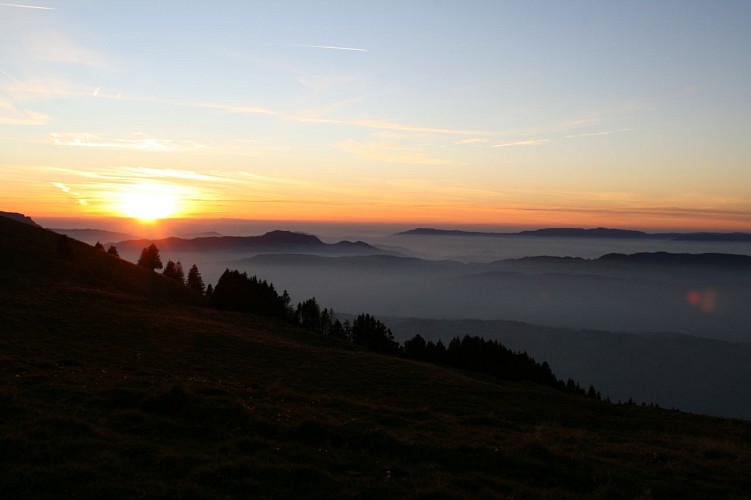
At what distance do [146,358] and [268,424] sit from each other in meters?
17.2

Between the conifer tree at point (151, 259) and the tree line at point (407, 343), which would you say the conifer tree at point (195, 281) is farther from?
the tree line at point (407, 343)

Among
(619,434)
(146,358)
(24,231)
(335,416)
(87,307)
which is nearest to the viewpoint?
(335,416)

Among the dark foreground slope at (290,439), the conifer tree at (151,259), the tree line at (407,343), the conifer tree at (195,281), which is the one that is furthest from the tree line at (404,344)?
the dark foreground slope at (290,439)

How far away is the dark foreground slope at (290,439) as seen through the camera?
1081 cm

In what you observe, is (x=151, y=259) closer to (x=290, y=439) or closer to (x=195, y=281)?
(x=195, y=281)

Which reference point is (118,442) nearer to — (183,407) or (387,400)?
(183,407)

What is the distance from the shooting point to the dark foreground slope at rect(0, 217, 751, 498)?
10.8m

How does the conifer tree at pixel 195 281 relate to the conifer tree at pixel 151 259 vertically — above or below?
below

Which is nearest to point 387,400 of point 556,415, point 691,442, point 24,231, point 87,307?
point 556,415

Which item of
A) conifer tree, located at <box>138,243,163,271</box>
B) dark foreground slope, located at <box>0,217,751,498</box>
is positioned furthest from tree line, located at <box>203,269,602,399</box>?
dark foreground slope, located at <box>0,217,751,498</box>

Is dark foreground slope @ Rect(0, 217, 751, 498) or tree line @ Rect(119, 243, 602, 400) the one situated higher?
dark foreground slope @ Rect(0, 217, 751, 498)

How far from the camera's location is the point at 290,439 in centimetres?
1460

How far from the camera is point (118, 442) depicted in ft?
41.0

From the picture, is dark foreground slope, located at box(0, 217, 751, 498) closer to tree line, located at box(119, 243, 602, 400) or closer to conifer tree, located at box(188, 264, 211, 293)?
tree line, located at box(119, 243, 602, 400)
